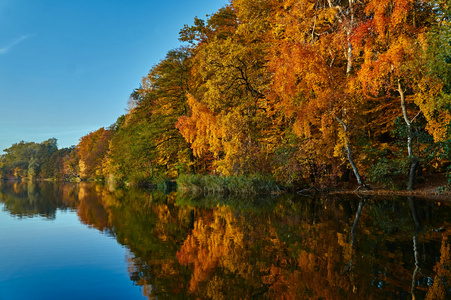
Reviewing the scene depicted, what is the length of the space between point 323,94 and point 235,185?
7.96 m

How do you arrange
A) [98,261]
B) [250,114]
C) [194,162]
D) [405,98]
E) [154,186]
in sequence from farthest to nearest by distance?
1. [154,186]
2. [194,162]
3. [250,114]
4. [405,98]
5. [98,261]

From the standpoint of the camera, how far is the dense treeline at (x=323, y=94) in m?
16.0

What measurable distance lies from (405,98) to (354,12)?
5.68m

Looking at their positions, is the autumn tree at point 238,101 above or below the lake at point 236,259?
above

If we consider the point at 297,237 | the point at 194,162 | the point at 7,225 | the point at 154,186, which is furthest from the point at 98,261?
the point at 154,186

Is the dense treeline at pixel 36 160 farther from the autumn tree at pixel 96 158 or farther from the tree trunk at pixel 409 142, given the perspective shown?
the tree trunk at pixel 409 142

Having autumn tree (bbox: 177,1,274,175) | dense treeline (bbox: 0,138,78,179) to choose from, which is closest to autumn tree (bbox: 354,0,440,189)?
autumn tree (bbox: 177,1,274,175)

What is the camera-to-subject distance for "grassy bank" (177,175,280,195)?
A: 2080 cm

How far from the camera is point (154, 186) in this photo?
32.8 meters

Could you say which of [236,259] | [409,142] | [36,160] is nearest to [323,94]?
[409,142]

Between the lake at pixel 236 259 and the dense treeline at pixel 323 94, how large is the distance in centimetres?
806

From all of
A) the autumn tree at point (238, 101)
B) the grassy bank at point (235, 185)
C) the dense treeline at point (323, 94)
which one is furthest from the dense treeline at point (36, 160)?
the dense treeline at point (323, 94)

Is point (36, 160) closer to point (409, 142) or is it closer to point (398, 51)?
point (409, 142)

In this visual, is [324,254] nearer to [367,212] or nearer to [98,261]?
[98,261]
